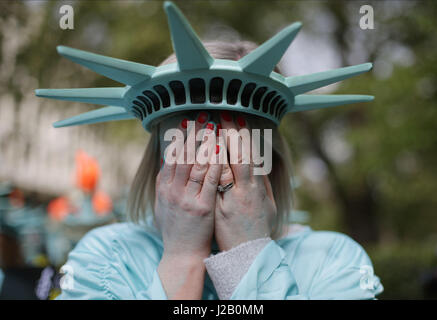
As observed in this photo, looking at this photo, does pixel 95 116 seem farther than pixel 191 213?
Yes

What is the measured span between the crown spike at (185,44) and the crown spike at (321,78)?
31cm

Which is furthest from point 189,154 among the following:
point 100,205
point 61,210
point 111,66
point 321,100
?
point 61,210

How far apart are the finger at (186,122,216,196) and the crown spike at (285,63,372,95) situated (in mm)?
310

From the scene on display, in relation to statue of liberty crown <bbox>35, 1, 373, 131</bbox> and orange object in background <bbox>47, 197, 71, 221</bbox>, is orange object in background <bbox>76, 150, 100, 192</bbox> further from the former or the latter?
statue of liberty crown <bbox>35, 1, 373, 131</bbox>

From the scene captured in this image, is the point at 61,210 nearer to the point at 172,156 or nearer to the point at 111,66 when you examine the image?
the point at 172,156

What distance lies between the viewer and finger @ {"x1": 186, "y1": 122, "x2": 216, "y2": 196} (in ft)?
4.06

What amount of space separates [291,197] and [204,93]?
746mm

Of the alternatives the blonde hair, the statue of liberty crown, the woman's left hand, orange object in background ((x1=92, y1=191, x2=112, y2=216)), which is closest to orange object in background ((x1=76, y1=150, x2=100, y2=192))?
orange object in background ((x1=92, y1=191, x2=112, y2=216))

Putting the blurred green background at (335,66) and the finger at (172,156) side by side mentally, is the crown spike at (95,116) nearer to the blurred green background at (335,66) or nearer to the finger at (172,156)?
the finger at (172,156)

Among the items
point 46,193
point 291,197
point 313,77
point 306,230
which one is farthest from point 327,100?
point 46,193

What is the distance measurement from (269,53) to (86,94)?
616 millimetres

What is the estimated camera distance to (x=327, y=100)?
4.93 feet

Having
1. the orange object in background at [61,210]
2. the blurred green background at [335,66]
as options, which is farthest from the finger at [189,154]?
the orange object in background at [61,210]

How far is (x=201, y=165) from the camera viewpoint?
4.07 ft
